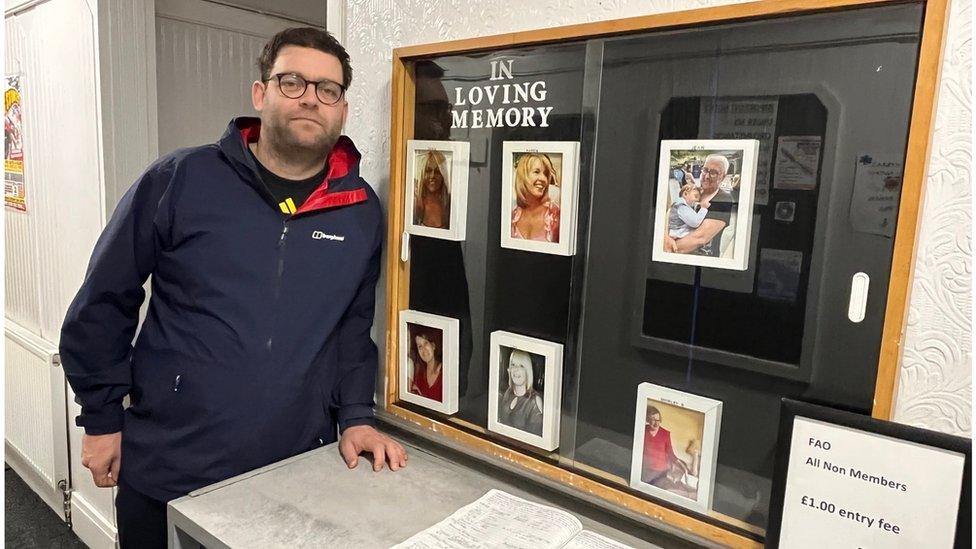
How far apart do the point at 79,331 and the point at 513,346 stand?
948mm

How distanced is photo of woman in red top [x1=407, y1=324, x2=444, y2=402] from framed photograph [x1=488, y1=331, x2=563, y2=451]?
0.14 meters

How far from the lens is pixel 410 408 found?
57.7 inches

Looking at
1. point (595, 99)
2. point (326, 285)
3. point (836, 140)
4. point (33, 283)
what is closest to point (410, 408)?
point (326, 285)

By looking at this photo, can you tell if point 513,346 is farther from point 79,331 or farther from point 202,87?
point 202,87

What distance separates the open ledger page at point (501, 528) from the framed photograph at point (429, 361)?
11.1 inches

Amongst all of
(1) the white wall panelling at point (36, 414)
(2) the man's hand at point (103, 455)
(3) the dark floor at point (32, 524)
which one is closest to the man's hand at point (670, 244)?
(2) the man's hand at point (103, 455)


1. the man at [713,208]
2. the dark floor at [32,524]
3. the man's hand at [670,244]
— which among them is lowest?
the dark floor at [32,524]

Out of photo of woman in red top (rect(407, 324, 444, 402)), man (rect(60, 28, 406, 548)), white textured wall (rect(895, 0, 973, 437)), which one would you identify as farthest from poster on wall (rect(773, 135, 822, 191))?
man (rect(60, 28, 406, 548))

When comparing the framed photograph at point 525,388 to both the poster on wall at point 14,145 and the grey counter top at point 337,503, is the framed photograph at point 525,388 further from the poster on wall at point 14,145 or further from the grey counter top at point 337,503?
the poster on wall at point 14,145

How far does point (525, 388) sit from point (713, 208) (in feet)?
1.65

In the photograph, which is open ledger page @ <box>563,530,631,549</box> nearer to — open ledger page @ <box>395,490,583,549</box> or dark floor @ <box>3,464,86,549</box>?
open ledger page @ <box>395,490,583,549</box>

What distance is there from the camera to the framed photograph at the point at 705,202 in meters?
0.97

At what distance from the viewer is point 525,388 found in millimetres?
1257

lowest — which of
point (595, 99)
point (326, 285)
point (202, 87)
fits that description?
point (326, 285)
